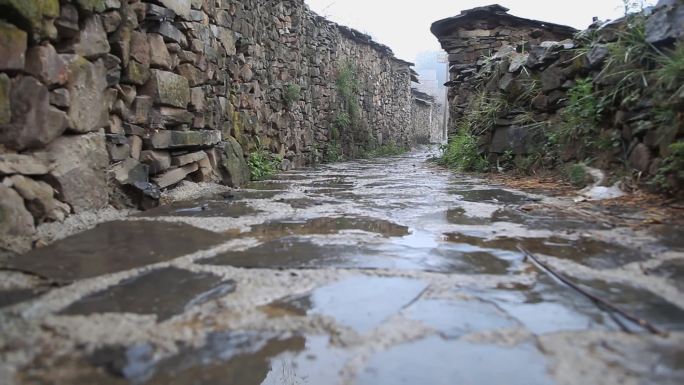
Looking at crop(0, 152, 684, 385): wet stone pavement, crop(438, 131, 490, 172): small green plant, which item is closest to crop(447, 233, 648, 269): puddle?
Result: crop(0, 152, 684, 385): wet stone pavement

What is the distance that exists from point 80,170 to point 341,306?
159cm

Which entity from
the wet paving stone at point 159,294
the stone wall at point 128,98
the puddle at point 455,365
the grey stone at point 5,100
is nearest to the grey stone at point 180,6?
the stone wall at point 128,98

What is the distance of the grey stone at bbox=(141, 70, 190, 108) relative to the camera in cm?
293

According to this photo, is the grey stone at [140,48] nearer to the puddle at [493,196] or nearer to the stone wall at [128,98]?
the stone wall at [128,98]

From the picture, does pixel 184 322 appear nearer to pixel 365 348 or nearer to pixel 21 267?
pixel 365 348

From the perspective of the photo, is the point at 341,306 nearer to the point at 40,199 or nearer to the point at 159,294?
the point at 159,294

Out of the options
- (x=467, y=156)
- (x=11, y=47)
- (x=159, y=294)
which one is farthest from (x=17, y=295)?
(x=467, y=156)

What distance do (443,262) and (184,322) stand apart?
2.80 ft

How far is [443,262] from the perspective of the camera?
5.17ft

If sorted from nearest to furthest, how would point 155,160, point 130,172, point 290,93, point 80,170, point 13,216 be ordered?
point 13,216
point 80,170
point 130,172
point 155,160
point 290,93

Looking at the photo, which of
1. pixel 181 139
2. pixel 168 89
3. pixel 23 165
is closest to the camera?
pixel 23 165

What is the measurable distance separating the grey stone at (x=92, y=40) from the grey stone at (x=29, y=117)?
0.38m

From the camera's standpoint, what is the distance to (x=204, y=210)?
2.64 metres

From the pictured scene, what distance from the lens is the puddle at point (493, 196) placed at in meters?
2.96
